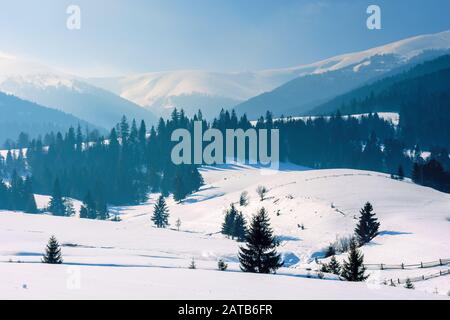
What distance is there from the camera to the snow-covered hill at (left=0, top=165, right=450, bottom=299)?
18.5 metres

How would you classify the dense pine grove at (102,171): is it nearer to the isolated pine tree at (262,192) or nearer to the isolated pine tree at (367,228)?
the isolated pine tree at (262,192)

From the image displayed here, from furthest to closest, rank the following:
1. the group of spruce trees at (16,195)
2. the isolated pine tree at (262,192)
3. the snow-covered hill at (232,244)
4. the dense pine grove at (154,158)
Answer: the dense pine grove at (154,158), the group of spruce trees at (16,195), the isolated pine tree at (262,192), the snow-covered hill at (232,244)

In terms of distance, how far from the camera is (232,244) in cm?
5497

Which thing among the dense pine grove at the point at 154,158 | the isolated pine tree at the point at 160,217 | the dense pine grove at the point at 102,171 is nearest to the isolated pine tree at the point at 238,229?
the isolated pine tree at the point at 160,217

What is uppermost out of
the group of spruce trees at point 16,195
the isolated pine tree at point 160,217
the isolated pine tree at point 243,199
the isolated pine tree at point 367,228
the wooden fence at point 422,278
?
the group of spruce trees at point 16,195

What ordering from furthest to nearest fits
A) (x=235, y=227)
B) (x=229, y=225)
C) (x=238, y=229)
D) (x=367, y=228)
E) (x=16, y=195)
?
(x=16, y=195) → (x=229, y=225) → (x=235, y=227) → (x=238, y=229) → (x=367, y=228)

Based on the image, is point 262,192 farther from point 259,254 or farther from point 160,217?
point 259,254

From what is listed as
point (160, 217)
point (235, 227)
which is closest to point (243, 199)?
point (160, 217)

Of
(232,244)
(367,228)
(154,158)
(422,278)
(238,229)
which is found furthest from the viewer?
(154,158)

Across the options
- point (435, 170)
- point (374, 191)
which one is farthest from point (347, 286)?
point (435, 170)

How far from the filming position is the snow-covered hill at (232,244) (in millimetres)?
18500

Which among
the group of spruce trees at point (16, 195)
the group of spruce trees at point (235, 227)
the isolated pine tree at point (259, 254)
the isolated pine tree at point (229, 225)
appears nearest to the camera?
the isolated pine tree at point (259, 254)

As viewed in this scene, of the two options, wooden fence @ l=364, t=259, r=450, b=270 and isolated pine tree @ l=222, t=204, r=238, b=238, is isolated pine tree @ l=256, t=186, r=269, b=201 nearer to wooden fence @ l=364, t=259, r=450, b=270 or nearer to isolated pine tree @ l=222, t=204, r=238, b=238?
isolated pine tree @ l=222, t=204, r=238, b=238

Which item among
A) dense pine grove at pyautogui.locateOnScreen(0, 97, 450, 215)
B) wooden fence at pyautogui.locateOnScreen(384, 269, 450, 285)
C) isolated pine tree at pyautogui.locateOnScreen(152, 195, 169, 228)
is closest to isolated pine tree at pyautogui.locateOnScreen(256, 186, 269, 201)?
isolated pine tree at pyautogui.locateOnScreen(152, 195, 169, 228)
